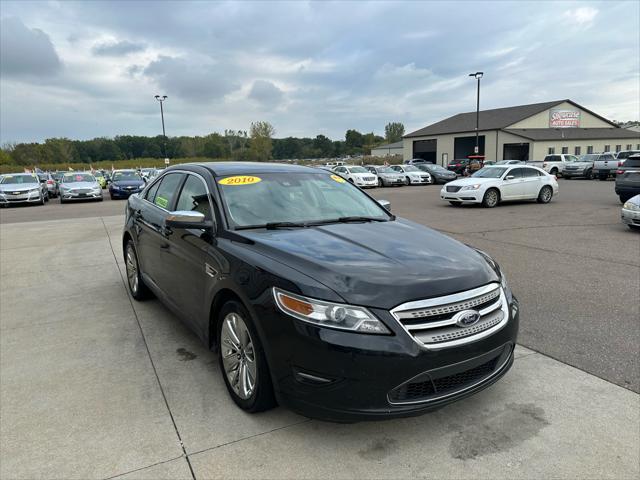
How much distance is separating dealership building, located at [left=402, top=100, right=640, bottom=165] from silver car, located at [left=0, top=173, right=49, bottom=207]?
166ft

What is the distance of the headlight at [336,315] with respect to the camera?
2393mm

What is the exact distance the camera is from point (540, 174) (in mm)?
17531

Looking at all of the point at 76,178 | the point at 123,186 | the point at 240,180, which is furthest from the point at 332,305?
the point at 76,178

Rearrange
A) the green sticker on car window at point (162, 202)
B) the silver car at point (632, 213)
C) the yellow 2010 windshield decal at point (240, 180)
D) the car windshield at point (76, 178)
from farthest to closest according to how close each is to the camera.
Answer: the car windshield at point (76, 178) < the silver car at point (632, 213) < the green sticker on car window at point (162, 202) < the yellow 2010 windshield decal at point (240, 180)

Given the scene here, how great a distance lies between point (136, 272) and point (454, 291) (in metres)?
4.14

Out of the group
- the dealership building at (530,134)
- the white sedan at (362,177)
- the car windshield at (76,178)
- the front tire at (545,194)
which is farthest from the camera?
the dealership building at (530,134)

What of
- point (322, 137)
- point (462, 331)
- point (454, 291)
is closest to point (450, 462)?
point (462, 331)

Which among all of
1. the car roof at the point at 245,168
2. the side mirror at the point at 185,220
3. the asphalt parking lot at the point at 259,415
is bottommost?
the asphalt parking lot at the point at 259,415

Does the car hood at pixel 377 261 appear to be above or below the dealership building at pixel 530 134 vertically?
below

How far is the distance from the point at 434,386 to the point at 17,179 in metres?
25.3

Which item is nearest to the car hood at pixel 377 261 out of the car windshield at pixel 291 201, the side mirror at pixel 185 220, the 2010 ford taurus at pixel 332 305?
the 2010 ford taurus at pixel 332 305

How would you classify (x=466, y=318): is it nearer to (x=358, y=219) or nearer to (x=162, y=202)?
(x=358, y=219)

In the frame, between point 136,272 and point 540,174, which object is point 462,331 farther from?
point 540,174

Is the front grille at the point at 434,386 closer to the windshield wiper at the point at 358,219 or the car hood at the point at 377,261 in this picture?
the car hood at the point at 377,261
